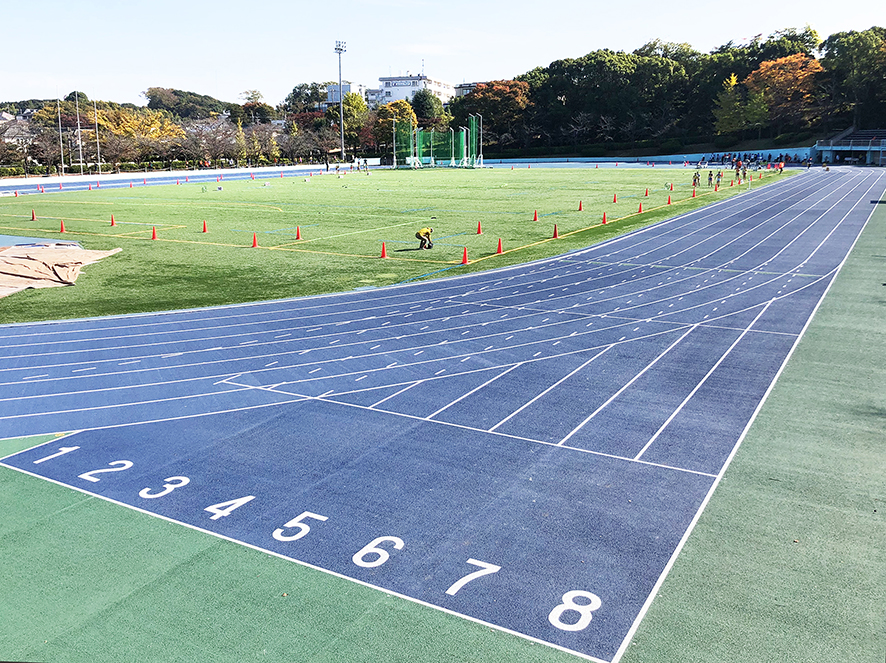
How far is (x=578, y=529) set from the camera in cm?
700

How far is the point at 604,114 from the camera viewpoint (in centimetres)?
10762

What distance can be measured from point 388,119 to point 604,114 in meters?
32.5

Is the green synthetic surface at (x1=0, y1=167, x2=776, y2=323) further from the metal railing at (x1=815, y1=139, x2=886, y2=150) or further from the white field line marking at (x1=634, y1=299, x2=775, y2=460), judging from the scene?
the metal railing at (x1=815, y1=139, x2=886, y2=150)

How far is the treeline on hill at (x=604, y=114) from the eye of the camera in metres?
89.7

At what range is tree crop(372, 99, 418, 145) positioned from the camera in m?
112

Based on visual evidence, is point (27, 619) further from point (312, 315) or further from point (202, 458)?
point (312, 315)

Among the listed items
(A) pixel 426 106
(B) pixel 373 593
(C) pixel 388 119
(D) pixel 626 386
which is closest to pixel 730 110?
(C) pixel 388 119

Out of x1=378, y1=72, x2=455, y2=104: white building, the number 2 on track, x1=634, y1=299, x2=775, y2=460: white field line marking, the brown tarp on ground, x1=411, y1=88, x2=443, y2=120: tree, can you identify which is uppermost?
x1=378, y1=72, x2=455, y2=104: white building

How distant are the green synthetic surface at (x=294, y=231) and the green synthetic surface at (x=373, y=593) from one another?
1088cm

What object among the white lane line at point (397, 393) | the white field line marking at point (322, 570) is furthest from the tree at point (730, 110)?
the white field line marking at point (322, 570)

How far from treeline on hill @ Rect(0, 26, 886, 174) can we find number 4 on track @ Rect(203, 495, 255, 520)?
79.9 m

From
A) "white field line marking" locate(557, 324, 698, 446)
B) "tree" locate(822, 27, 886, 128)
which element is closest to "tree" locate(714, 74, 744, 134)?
"tree" locate(822, 27, 886, 128)

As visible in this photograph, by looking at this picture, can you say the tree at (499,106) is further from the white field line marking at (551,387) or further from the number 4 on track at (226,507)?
the number 4 on track at (226,507)

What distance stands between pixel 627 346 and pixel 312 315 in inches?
263
